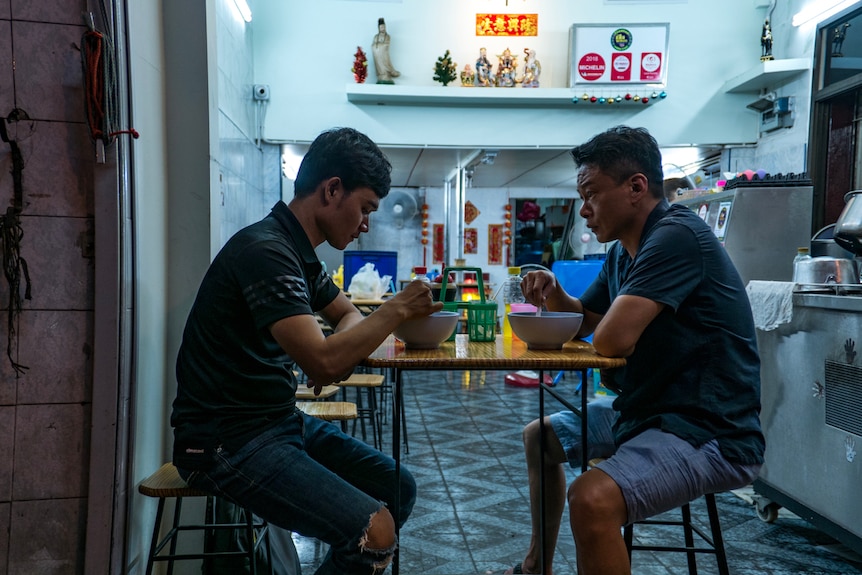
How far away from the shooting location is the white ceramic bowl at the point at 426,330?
1617 millimetres

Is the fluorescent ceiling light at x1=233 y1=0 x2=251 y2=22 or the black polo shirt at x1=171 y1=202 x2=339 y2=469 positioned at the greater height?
the fluorescent ceiling light at x1=233 y1=0 x2=251 y2=22

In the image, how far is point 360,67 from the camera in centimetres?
680

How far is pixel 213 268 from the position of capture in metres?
1.51

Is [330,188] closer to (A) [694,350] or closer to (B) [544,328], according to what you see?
(B) [544,328]

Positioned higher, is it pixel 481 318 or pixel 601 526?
pixel 481 318

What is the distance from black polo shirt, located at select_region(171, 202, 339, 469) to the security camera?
18.5 ft

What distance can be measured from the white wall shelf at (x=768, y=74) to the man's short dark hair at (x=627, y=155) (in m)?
5.43

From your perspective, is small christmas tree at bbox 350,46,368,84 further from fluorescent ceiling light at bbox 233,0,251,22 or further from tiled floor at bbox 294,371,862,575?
tiled floor at bbox 294,371,862,575

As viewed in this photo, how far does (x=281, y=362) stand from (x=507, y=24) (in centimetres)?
654

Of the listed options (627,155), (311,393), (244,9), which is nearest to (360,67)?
(244,9)

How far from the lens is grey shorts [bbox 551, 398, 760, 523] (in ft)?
4.78

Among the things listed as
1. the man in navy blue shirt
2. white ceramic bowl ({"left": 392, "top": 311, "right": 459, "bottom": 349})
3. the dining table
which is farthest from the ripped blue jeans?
the man in navy blue shirt

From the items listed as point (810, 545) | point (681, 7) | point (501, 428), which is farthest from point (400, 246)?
point (810, 545)

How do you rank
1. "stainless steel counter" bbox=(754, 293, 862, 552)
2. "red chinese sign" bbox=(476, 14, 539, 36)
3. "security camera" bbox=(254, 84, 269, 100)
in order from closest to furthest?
1. "stainless steel counter" bbox=(754, 293, 862, 552)
2. "security camera" bbox=(254, 84, 269, 100)
3. "red chinese sign" bbox=(476, 14, 539, 36)
